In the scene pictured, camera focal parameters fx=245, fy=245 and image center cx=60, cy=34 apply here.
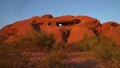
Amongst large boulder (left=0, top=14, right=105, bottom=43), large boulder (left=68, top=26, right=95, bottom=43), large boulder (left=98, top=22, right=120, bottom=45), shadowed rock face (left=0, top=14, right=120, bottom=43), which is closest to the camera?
large boulder (left=98, top=22, right=120, bottom=45)

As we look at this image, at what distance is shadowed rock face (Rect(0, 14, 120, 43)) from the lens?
29312mm

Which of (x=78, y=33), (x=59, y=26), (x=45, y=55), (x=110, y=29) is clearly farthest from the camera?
(x=59, y=26)

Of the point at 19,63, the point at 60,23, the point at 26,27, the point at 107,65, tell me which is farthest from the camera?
the point at 60,23

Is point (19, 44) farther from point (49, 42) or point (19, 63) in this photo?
point (19, 63)

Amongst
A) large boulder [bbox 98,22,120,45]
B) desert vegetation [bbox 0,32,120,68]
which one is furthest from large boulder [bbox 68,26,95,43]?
desert vegetation [bbox 0,32,120,68]

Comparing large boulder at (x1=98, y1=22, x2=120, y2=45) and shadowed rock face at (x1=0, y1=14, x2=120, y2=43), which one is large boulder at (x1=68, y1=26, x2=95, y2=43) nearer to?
shadowed rock face at (x1=0, y1=14, x2=120, y2=43)

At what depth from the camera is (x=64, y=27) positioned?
34.5 meters

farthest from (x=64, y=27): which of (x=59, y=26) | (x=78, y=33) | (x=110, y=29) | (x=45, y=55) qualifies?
(x=45, y=55)

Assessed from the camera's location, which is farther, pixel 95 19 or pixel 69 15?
pixel 69 15

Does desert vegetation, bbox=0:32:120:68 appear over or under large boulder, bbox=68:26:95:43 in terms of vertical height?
over

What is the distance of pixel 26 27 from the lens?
3209 cm

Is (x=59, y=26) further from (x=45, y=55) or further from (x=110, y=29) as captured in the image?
(x=45, y=55)

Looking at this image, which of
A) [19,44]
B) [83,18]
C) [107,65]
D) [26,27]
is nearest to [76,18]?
[83,18]

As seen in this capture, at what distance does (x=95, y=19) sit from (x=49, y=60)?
26083 millimetres
